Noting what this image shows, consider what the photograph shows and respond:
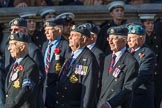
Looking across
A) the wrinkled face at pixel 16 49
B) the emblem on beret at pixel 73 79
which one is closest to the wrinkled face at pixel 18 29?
the emblem on beret at pixel 73 79

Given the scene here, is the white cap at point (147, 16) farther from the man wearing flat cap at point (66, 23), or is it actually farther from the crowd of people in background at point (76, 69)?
the man wearing flat cap at point (66, 23)

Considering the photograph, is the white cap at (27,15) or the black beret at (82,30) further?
the white cap at (27,15)

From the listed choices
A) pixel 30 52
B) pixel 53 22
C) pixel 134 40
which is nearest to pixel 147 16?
pixel 53 22

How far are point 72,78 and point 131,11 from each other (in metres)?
3.98

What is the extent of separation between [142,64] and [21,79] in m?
2.11

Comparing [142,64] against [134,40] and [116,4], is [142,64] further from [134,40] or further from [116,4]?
[116,4]

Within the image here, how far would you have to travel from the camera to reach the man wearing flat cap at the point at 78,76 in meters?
13.5

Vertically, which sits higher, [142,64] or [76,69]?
[76,69]

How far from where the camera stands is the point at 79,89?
1375 centimetres

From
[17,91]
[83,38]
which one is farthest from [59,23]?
[17,91]

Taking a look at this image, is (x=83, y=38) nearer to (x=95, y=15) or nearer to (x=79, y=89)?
(x=79, y=89)

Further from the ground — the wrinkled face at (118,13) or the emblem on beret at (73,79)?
the wrinkled face at (118,13)

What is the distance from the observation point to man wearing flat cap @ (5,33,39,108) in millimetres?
13141

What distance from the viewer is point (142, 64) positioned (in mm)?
14602
